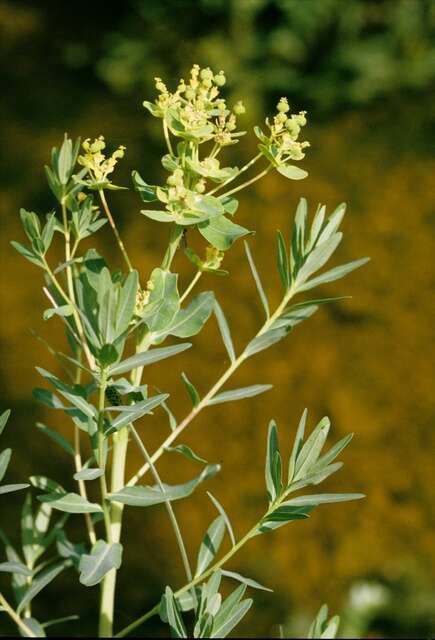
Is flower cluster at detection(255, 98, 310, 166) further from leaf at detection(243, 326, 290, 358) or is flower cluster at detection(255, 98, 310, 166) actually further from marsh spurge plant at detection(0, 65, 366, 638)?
leaf at detection(243, 326, 290, 358)

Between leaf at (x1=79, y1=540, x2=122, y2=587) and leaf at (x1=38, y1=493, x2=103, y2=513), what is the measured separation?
3cm

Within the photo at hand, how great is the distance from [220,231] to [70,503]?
210mm

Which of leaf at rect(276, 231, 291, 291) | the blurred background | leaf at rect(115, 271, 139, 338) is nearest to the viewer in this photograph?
leaf at rect(115, 271, 139, 338)

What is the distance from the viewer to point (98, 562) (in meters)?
0.61

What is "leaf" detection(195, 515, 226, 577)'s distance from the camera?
0.71 meters

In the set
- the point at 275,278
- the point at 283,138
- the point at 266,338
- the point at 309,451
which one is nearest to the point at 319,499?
the point at 309,451

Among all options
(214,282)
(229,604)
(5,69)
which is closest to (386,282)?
(214,282)

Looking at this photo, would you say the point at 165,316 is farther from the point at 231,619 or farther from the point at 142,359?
the point at 231,619

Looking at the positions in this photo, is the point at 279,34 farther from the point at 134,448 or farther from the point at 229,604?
the point at 229,604

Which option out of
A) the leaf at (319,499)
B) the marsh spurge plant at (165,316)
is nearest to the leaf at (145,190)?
the marsh spurge plant at (165,316)

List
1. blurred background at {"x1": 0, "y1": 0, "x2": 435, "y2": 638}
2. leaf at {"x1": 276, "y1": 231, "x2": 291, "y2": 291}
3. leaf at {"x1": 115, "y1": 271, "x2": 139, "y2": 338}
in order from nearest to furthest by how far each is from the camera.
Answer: leaf at {"x1": 115, "y1": 271, "x2": 139, "y2": 338}
leaf at {"x1": 276, "y1": 231, "x2": 291, "y2": 291}
blurred background at {"x1": 0, "y1": 0, "x2": 435, "y2": 638}

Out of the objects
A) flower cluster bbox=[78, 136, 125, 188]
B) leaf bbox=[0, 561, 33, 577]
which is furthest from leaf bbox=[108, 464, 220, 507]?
flower cluster bbox=[78, 136, 125, 188]

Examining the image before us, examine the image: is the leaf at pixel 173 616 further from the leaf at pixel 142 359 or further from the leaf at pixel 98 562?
the leaf at pixel 142 359

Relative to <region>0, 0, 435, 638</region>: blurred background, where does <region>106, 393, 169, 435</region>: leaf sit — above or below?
below
